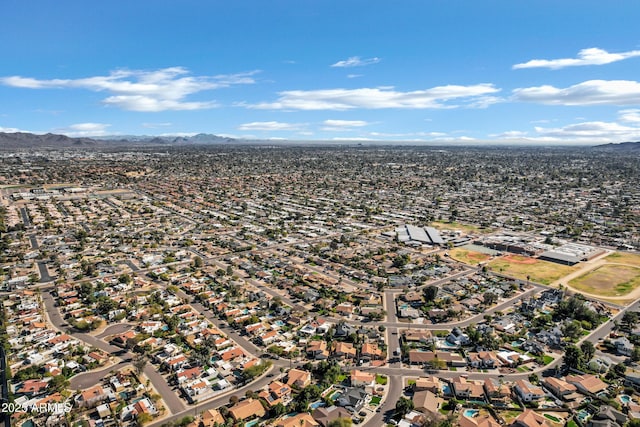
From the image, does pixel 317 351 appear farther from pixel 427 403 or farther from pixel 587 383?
pixel 587 383

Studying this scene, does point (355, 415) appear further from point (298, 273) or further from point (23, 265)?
point (23, 265)

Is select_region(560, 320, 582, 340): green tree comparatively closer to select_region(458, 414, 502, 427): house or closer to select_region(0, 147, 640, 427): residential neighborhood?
select_region(0, 147, 640, 427): residential neighborhood

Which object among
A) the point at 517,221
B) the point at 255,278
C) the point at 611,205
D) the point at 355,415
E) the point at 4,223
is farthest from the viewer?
the point at 611,205

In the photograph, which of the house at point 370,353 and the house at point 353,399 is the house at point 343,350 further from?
the house at point 353,399

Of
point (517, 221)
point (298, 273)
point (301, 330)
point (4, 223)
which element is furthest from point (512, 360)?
point (4, 223)

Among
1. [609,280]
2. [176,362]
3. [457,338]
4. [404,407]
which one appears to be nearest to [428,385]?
[404,407]

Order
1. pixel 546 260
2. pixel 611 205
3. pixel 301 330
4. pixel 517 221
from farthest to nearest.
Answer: pixel 611 205
pixel 517 221
pixel 546 260
pixel 301 330
